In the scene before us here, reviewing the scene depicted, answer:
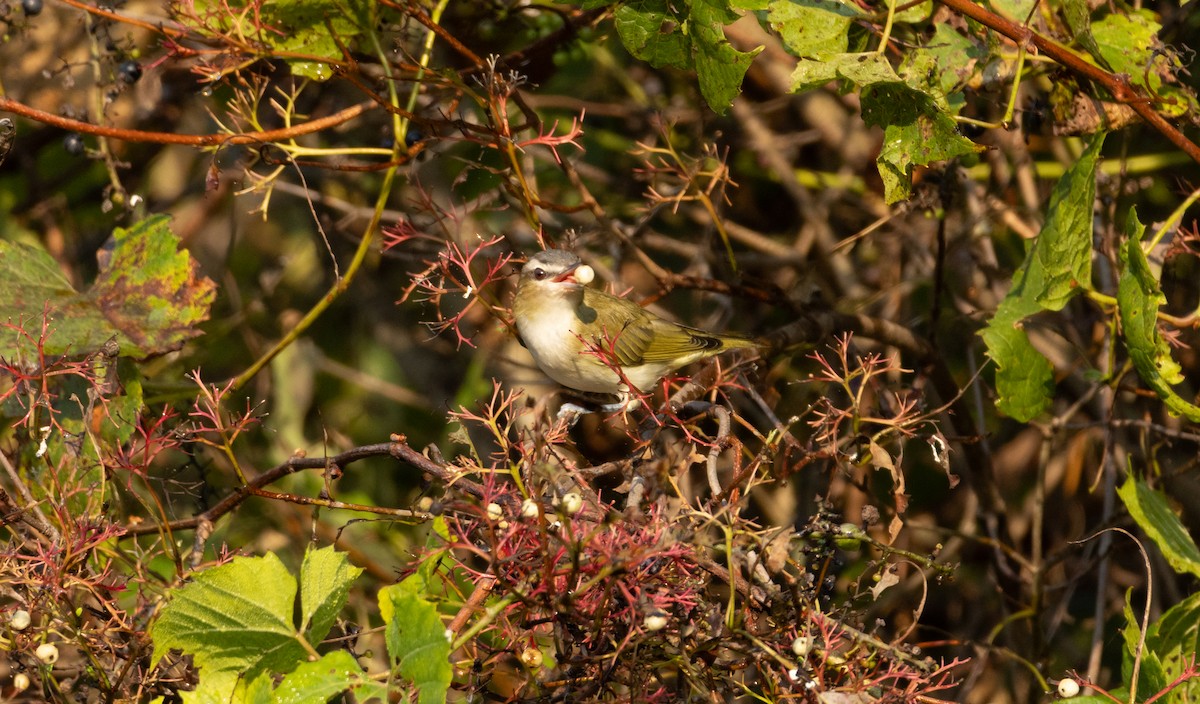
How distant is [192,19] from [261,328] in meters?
2.62

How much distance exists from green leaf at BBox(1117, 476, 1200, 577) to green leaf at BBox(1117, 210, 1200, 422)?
0.72ft

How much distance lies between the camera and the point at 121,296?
10.3 feet

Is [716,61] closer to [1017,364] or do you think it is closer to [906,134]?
[906,134]

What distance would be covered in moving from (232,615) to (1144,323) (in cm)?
203

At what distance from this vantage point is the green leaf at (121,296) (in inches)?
115

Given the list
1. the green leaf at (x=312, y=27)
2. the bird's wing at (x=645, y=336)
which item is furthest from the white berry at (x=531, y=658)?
the bird's wing at (x=645, y=336)

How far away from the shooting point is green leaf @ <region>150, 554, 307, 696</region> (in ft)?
6.90

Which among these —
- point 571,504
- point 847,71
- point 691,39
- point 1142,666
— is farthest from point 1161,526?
point 571,504

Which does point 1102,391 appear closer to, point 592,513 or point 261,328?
point 592,513

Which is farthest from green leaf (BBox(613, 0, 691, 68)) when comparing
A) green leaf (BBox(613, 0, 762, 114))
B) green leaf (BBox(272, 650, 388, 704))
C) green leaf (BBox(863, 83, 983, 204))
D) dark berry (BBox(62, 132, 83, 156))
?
dark berry (BBox(62, 132, 83, 156))

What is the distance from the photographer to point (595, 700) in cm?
192

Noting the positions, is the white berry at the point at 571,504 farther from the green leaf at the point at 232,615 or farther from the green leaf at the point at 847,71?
the green leaf at the point at 847,71

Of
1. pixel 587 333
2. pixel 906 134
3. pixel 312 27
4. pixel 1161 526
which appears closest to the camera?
pixel 906 134

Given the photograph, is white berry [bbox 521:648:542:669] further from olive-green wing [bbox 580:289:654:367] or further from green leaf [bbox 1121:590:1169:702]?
olive-green wing [bbox 580:289:654:367]
